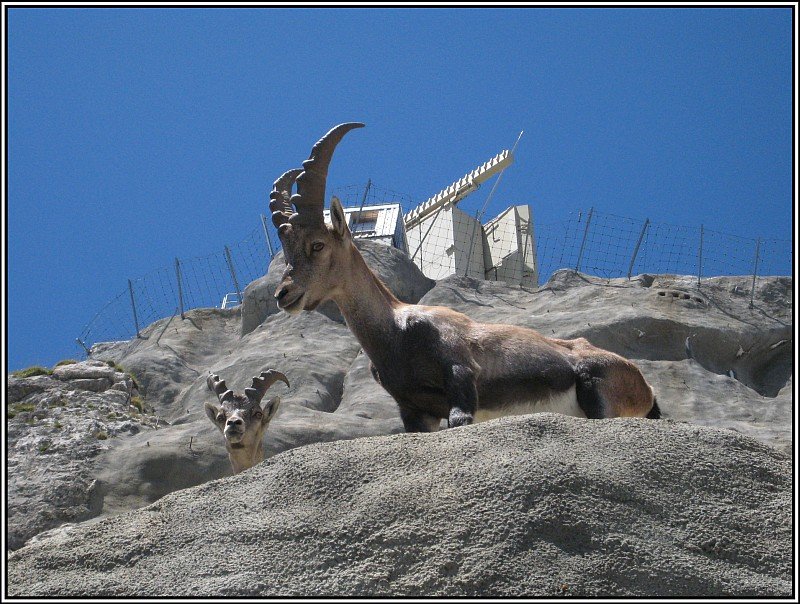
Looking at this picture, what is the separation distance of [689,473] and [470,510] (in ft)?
6.19

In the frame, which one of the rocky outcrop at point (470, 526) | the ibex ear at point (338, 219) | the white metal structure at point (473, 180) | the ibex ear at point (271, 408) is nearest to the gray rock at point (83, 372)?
the ibex ear at point (271, 408)

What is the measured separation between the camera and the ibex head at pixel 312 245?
1141 cm

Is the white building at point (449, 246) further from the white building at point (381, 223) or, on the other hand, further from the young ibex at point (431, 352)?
the young ibex at point (431, 352)

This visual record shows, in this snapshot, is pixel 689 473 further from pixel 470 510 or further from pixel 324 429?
pixel 324 429

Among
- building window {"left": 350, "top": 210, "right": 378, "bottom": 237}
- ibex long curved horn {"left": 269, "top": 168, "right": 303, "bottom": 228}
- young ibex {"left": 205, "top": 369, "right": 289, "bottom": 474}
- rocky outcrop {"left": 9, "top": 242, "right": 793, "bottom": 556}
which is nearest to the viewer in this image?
ibex long curved horn {"left": 269, "top": 168, "right": 303, "bottom": 228}

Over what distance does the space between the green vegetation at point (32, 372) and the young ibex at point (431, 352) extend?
13.4 m

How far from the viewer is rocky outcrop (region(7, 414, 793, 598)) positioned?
23.1ft

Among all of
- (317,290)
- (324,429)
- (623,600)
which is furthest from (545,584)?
(324,429)

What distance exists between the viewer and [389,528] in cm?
753

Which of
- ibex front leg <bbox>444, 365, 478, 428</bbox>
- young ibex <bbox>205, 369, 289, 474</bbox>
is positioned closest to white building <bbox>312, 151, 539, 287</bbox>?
young ibex <bbox>205, 369, 289, 474</bbox>

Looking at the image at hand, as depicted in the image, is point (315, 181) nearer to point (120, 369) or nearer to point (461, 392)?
point (461, 392)

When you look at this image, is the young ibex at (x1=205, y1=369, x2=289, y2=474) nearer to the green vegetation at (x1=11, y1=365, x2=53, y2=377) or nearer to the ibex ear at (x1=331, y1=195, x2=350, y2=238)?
the ibex ear at (x1=331, y1=195, x2=350, y2=238)

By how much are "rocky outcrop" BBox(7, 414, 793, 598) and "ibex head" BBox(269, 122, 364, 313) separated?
2871 millimetres

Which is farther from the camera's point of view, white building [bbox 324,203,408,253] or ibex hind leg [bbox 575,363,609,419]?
white building [bbox 324,203,408,253]
